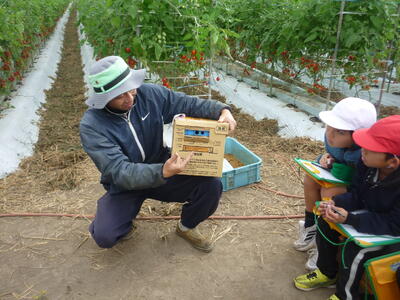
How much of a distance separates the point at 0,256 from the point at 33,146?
2138 mm

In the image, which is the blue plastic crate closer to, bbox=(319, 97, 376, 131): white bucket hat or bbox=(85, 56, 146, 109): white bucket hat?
bbox=(319, 97, 376, 131): white bucket hat

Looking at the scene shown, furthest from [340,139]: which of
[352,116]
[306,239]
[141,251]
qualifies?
[141,251]

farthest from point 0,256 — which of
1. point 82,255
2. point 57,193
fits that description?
point 57,193

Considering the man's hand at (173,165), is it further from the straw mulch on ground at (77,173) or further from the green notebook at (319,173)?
the straw mulch on ground at (77,173)

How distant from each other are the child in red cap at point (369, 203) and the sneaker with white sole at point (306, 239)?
39 cm

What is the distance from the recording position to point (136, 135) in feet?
6.63

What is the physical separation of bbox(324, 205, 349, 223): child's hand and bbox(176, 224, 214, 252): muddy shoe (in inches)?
35.3

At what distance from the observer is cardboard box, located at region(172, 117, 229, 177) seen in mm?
1811

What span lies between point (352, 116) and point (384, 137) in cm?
29

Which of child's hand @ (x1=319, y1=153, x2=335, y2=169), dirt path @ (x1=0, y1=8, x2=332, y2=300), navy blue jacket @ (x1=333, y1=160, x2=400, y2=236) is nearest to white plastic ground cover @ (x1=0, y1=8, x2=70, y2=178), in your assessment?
dirt path @ (x1=0, y1=8, x2=332, y2=300)

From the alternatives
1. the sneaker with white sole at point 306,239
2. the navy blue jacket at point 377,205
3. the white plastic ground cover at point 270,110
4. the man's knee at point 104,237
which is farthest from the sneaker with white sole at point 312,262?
the white plastic ground cover at point 270,110

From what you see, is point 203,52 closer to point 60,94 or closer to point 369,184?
point 369,184

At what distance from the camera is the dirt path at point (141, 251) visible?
1.96 metres

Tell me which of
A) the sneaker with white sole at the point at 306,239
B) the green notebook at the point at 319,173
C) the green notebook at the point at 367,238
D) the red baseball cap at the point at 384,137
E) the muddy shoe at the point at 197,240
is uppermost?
the red baseball cap at the point at 384,137
